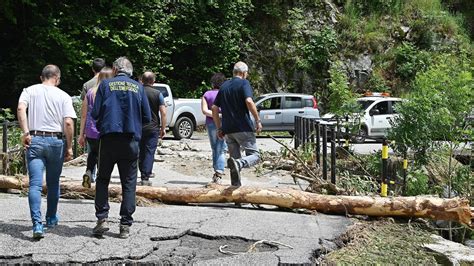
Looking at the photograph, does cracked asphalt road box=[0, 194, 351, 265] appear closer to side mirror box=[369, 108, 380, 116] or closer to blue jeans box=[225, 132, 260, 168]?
blue jeans box=[225, 132, 260, 168]

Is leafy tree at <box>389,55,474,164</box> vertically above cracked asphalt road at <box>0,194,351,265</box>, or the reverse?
leafy tree at <box>389,55,474,164</box>

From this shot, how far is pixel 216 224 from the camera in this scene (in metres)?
7.57

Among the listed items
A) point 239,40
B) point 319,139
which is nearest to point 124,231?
point 319,139

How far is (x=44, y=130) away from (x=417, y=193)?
690 cm

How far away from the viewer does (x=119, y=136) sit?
21.8ft

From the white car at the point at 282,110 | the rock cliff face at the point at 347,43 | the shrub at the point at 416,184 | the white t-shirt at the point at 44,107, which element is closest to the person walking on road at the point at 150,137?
the white t-shirt at the point at 44,107

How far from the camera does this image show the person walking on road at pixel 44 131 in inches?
261

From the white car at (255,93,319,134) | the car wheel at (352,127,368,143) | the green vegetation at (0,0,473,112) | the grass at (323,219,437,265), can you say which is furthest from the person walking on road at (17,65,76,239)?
the green vegetation at (0,0,473,112)

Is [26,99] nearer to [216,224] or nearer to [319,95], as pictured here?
[216,224]

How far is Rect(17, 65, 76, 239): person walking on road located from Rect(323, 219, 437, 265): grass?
300 cm

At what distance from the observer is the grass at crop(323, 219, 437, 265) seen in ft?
21.4

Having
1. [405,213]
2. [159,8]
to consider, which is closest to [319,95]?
[159,8]

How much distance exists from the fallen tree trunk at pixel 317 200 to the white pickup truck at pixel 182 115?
42.1 ft

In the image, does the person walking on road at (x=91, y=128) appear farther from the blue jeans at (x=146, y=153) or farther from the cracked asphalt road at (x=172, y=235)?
the blue jeans at (x=146, y=153)
